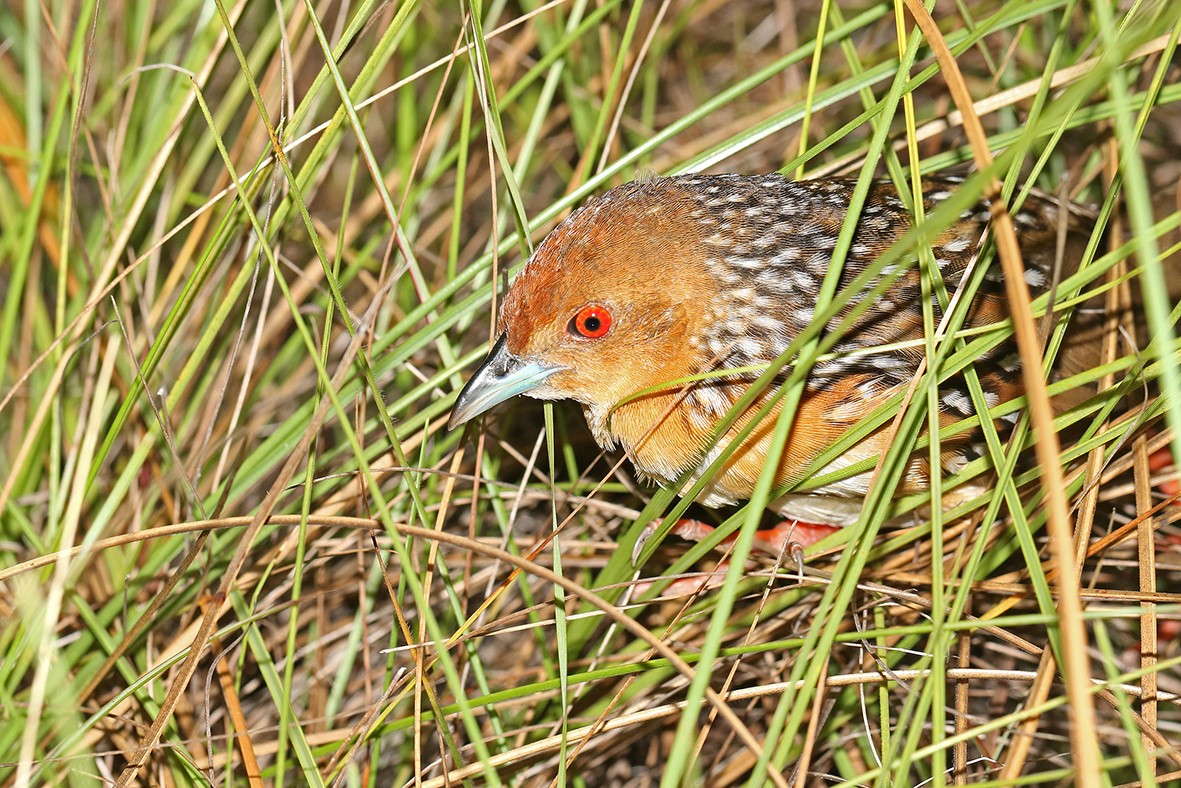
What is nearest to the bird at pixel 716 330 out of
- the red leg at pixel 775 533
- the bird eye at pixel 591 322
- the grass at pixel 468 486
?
the bird eye at pixel 591 322

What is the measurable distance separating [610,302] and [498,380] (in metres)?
0.35

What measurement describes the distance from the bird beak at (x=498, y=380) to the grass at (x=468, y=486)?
5.4 inches

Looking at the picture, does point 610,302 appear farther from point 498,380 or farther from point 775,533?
point 775,533

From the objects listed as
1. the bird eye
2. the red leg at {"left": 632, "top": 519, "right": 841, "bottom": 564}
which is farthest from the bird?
the red leg at {"left": 632, "top": 519, "right": 841, "bottom": 564}

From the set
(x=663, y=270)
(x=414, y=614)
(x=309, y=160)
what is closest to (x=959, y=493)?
(x=663, y=270)

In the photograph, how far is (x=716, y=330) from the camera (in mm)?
2463

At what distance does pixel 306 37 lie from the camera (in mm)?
3582

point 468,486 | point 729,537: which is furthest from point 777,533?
point 468,486

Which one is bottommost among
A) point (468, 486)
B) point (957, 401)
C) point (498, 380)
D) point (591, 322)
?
point (468, 486)

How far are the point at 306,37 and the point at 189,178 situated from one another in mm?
638

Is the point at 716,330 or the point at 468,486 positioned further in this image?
the point at 468,486

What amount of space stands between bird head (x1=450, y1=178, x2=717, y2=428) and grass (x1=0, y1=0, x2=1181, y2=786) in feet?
0.65

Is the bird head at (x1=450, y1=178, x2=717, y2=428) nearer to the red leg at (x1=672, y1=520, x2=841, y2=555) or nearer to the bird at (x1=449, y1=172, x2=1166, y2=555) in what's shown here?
the bird at (x1=449, y1=172, x2=1166, y2=555)

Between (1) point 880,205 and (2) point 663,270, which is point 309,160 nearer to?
(2) point 663,270
